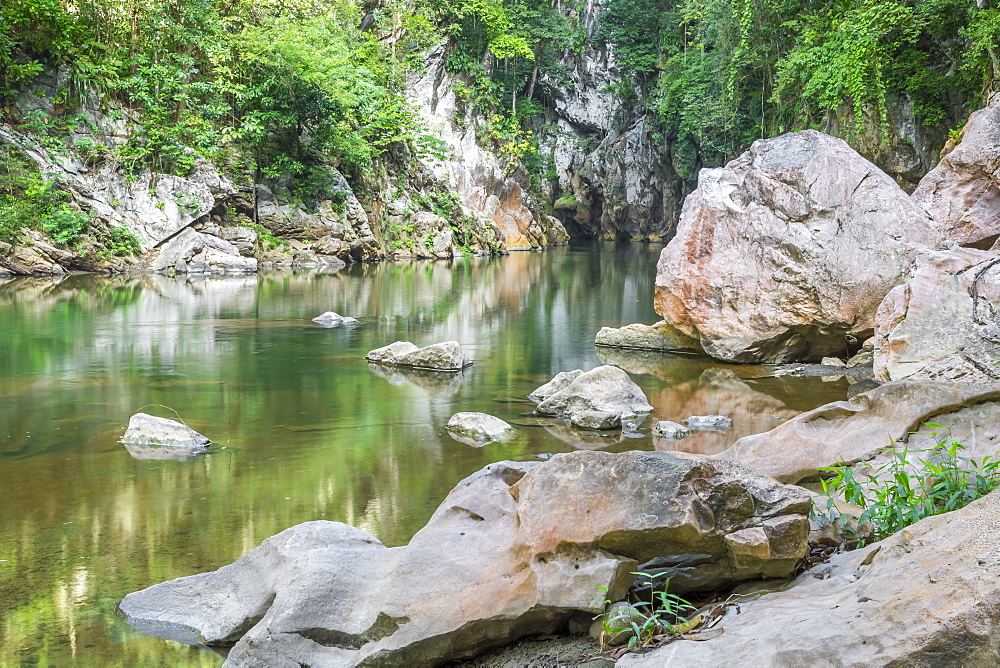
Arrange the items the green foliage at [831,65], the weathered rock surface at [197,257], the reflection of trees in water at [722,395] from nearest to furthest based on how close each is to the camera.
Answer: the reflection of trees in water at [722,395] → the green foliage at [831,65] → the weathered rock surface at [197,257]

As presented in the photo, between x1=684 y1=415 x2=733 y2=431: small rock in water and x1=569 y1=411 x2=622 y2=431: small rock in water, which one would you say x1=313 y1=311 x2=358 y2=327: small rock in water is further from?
x1=684 y1=415 x2=733 y2=431: small rock in water

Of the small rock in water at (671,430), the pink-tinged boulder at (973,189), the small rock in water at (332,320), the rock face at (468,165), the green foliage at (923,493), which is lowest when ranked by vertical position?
the small rock in water at (671,430)

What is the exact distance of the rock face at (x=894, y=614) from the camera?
209cm

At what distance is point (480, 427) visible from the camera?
23.4 feet

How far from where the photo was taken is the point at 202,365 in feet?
33.3

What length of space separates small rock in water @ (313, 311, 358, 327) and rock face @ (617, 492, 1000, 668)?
37.5 ft

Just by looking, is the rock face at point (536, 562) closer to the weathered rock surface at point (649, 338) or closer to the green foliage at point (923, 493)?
the green foliage at point (923, 493)

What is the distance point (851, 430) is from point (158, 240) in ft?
78.6

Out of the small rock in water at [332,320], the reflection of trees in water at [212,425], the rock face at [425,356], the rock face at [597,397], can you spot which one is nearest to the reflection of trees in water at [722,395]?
the rock face at [597,397]

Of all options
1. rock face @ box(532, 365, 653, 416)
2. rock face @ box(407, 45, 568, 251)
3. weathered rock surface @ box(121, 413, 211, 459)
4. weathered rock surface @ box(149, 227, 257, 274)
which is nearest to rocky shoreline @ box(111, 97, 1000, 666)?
weathered rock surface @ box(121, 413, 211, 459)

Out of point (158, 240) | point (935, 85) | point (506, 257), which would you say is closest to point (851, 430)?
point (935, 85)

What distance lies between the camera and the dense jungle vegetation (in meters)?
17.9

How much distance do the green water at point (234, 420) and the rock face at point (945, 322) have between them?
107 cm

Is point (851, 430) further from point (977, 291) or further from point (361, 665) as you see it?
point (977, 291)
